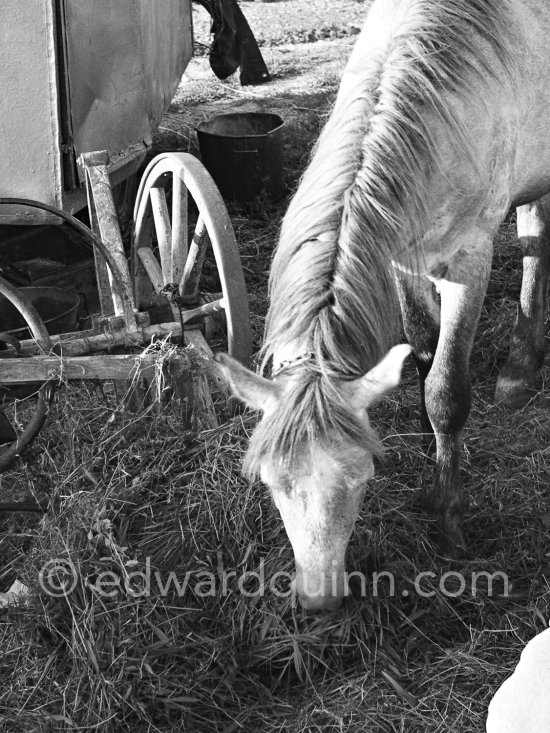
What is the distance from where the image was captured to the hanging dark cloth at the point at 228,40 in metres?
7.44

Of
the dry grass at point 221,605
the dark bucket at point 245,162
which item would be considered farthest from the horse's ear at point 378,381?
the dark bucket at point 245,162

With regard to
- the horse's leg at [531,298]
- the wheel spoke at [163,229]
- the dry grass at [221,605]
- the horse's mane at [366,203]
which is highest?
the horse's mane at [366,203]

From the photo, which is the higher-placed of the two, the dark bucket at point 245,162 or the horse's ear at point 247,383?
the horse's ear at point 247,383

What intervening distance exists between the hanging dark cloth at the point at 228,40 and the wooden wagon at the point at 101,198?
3.22 meters

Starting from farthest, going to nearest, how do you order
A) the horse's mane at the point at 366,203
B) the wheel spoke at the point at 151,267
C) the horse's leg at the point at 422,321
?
the wheel spoke at the point at 151,267, the horse's leg at the point at 422,321, the horse's mane at the point at 366,203

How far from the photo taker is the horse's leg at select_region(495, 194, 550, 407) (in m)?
4.00

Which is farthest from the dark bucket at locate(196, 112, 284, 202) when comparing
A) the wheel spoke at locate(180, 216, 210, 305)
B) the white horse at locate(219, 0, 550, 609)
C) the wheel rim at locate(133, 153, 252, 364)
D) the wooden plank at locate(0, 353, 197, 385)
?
the wooden plank at locate(0, 353, 197, 385)

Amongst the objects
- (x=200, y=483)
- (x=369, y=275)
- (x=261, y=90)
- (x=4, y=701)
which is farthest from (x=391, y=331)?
(x=261, y=90)

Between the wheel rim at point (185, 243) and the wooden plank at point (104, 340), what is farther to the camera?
the wheel rim at point (185, 243)

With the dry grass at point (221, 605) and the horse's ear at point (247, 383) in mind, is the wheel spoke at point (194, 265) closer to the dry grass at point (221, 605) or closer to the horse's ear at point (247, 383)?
the dry grass at point (221, 605)

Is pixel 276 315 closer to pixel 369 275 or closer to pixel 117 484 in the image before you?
pixel 369 275

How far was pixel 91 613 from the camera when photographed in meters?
2.59

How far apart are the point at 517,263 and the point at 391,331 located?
244cm

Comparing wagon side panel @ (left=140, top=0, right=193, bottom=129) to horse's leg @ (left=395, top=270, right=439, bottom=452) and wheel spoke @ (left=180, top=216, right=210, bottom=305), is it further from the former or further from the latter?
horse's leg @ (left=395, top=270, right=439, bottom=452)
